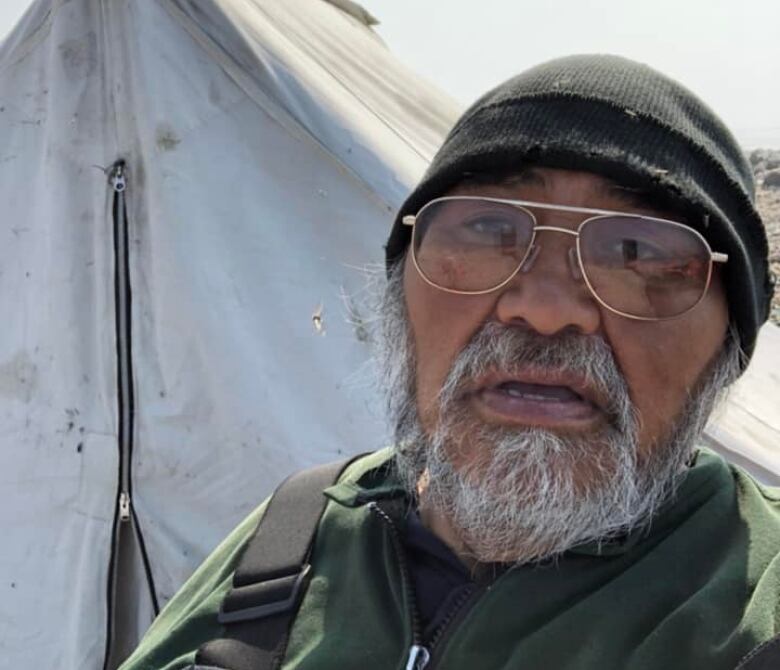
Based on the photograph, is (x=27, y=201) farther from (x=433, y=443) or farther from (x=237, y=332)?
(x=433, y=443)

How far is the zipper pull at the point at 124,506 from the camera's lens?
8.98 feet

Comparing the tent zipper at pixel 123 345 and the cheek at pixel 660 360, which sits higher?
the cheek at pixel 660 360

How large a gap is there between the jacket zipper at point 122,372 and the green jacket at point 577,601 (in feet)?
3.41

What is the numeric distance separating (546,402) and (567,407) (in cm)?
3

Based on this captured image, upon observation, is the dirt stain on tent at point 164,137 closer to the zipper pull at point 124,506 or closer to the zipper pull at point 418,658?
the zipper pull at point 124,506

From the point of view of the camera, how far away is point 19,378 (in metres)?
2.88

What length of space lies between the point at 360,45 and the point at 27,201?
1654 mm

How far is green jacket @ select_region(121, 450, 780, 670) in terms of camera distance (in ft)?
4.43

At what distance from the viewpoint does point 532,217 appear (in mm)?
1537

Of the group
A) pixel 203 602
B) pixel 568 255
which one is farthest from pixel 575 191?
pixel 203 602

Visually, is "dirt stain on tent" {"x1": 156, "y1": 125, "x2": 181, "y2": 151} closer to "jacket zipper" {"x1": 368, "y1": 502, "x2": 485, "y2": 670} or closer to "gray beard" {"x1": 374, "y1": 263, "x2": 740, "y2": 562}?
"gray beard" {"x1": 374, "y1": 263, "x2": 740, "y2": 562}

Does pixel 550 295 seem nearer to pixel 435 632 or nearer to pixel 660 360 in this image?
pixel 660 360

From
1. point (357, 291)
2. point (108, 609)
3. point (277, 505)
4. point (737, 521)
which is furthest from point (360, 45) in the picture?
point (737, 521)

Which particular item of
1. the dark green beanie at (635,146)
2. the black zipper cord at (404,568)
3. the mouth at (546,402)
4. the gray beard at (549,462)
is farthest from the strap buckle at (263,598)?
the dark green beanie at (635,146)
